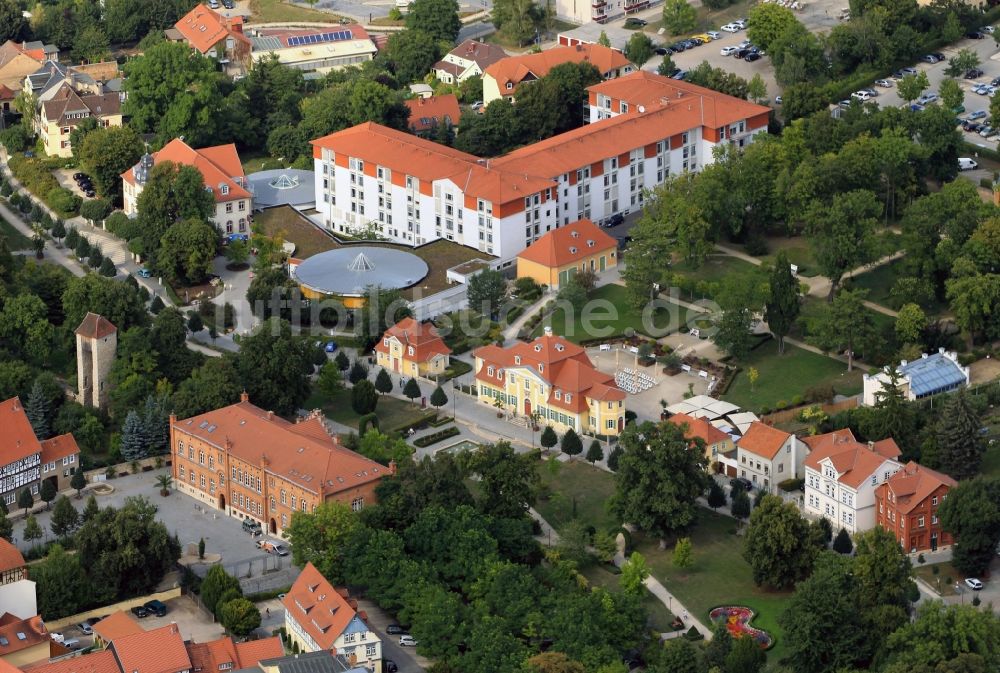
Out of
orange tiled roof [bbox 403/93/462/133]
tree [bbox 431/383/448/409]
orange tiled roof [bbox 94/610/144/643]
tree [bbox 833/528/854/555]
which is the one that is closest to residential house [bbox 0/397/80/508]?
orange tiled roof [bbox 94/610/144/643]

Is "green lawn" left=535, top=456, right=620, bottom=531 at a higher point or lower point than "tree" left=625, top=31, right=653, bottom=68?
lower

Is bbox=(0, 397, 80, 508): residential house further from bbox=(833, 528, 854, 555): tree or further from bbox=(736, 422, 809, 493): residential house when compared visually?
bbox=(833, 528, 854, 555): tree

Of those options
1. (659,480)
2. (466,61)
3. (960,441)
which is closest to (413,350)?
(659,480)

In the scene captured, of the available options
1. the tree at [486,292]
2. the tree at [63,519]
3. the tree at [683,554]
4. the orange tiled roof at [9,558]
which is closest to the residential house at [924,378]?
the tree at [683,554]

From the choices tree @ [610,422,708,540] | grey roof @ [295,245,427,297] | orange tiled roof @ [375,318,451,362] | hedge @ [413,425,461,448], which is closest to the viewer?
tree @ [610,422,708,540]


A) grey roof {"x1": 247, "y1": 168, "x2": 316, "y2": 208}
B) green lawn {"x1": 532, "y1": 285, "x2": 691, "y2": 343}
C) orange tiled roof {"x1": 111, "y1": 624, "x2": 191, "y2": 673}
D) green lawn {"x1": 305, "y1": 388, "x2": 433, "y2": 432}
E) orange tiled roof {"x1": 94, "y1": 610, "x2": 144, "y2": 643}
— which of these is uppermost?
orange tiled roof {"x1": 111, "y1": 624, "x2": 191, "y2": 673}

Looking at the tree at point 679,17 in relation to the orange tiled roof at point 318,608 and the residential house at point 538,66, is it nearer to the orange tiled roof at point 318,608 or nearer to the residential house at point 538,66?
the residential house at point 538,66

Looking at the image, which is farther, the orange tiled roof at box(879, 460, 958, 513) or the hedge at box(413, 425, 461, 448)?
the hedge at box(413, 425, 461, 448)
